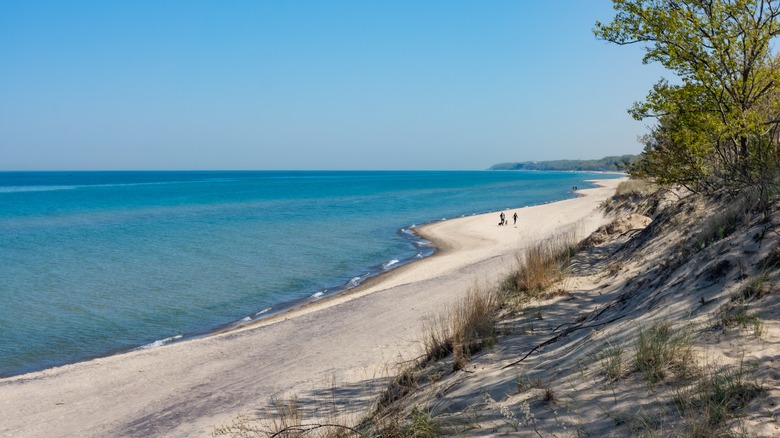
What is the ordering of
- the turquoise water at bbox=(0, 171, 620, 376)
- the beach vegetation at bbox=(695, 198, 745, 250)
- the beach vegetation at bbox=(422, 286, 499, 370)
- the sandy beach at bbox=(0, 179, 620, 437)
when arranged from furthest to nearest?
1. the turquoise water at bbox=(0, 171, 620, 376)
2. the sandy beach at bbox=(0, 179, 620, 437)
3. the beach vegetation at bbox=(695, 198, 745, 250)
4. the beach vegetation at bbox=(422, 286, 499, 370)

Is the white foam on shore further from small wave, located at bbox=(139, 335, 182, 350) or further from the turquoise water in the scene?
small wave, located at bbox=(139, 335, 182, 350)

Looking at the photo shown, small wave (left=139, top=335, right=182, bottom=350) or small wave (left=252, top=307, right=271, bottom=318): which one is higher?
small wave (left=252, top=307, right=271, bottom=318)

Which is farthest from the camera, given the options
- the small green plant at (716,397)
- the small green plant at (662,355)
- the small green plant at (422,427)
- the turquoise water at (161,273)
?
the turquoise water at (161,273)

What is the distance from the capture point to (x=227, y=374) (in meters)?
11.2

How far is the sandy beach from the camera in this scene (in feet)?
29.8

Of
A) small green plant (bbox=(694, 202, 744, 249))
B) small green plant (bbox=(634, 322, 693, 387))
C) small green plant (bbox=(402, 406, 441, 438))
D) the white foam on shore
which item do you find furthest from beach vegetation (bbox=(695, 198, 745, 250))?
the white foam on shore

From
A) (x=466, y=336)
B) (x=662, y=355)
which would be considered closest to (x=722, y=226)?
(x=466, y=336)

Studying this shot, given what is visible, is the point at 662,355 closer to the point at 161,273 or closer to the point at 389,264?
the point at 389,264

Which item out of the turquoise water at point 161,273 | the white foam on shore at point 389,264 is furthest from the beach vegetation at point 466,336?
the white foam on shore at point 389,264

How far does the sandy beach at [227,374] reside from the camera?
9.09 metres

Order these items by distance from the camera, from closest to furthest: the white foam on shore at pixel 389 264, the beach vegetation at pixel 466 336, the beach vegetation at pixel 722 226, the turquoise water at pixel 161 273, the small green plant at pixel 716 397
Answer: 1. the small green plant at pixel 716 397
2. the beach vegetation at pixel 466 336
3. the beach vegetation at pixel 722 226
4. the turquoise water at pixel 161 273
5. the white foam on shore at pixel 389 264

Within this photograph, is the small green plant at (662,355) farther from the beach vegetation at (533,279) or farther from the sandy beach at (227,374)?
the beach vegetation at (533,279)

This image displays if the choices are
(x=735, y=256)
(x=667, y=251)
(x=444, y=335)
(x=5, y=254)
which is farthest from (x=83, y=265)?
(x=735, y=256)

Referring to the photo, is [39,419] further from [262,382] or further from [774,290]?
[774,290]
